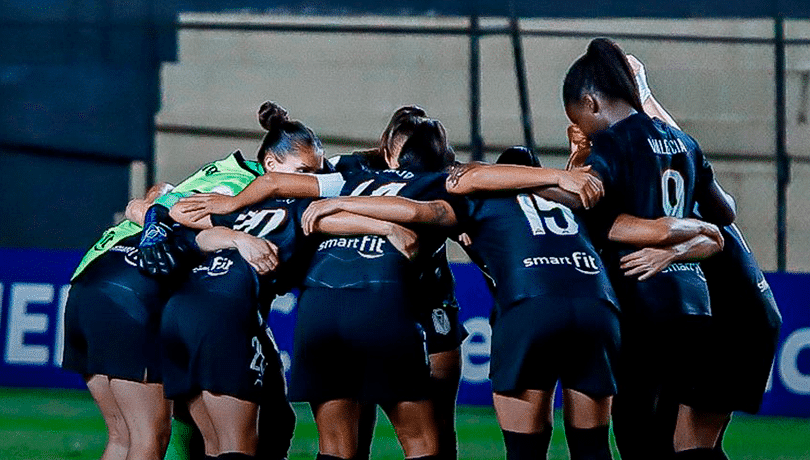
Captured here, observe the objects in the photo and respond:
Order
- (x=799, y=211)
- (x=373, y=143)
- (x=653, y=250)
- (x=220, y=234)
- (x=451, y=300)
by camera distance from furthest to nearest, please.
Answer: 1. (x=373, y=143)
2. (x=799, y=211)
3. (x=451, y=300)
4. (x=220, y=234)
5. (x=653, y=250)

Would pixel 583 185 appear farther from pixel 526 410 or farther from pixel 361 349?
pixel 361 349

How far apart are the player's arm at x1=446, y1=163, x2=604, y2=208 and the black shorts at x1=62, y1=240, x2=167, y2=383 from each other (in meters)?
1.22

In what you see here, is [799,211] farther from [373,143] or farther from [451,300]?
[451,300]

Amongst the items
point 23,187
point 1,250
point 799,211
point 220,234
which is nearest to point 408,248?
point 220,234

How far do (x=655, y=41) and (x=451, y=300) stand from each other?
5.49m

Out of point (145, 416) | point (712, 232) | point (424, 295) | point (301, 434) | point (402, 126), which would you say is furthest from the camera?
point (301, 434)

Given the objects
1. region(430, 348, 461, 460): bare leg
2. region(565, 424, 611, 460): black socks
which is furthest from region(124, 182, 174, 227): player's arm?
region(565, 424, 611, 460): black socks

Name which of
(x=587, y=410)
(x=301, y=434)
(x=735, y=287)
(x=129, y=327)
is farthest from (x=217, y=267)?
(x=301, y=434)

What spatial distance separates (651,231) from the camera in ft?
12.2

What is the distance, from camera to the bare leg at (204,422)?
400cm

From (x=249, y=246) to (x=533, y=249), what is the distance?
95cm

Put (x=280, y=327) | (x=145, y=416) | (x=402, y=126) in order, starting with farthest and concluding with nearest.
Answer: (x=280, y=327) < (x=145, y=416) < (x=402, y=126)

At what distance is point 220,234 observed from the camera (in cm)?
407

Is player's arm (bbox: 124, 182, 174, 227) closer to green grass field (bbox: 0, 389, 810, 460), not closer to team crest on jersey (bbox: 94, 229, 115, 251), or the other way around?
team crest on jersey (bbox: 94, 229, 115, 251)
